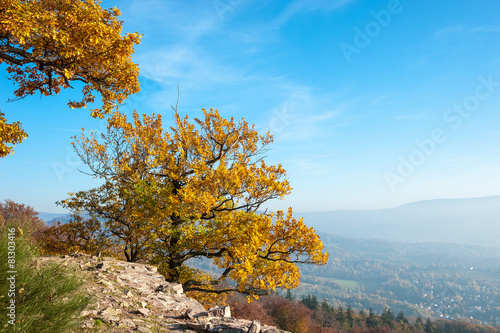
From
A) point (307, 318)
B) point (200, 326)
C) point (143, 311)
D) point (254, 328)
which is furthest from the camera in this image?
point (307, 318)

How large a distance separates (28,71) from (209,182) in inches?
335

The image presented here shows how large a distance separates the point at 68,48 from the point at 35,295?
272 inches

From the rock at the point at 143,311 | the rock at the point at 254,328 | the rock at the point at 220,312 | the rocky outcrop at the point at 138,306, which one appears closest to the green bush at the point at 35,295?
the rocky outcrop at the point at 138,306

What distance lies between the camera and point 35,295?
17.2 feet

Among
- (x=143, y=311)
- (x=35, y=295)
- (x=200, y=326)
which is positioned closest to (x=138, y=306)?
(x=143, y=311)

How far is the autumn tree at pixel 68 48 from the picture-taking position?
7425mm

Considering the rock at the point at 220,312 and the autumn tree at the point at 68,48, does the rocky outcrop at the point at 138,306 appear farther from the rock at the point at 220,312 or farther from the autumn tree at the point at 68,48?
the autumn tree at the point at 68,48

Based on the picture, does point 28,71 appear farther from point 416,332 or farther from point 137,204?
point 416,332

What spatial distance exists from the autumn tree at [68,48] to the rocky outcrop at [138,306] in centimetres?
590

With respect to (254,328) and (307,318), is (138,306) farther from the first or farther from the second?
(307,318)

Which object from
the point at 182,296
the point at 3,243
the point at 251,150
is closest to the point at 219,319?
the point at 182,296

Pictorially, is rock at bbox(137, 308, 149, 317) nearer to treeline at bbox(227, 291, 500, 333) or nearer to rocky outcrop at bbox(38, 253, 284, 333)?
rocky outcrop at bbox(38, 253, 284, 333)

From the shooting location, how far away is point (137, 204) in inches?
587

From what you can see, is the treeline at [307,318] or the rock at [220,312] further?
the treeline at [307,318]
